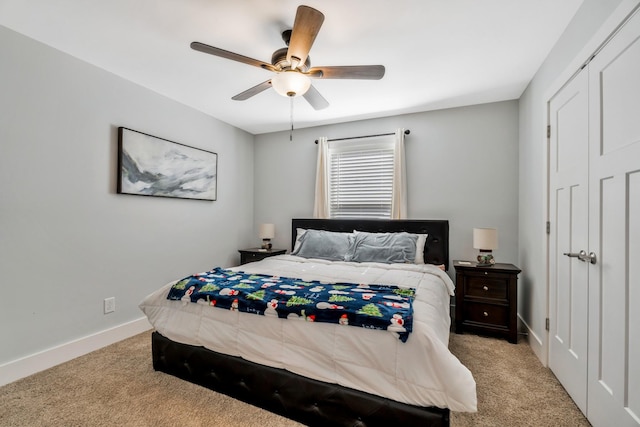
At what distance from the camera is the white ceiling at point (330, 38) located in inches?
72.1

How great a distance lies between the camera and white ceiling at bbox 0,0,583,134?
72.1 inches

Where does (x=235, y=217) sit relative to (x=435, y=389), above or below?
above

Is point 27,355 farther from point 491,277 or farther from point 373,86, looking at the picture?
point 491,277

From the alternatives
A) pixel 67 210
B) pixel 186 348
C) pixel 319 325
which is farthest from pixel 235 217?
pixel 319 325

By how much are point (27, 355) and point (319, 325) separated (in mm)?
2344

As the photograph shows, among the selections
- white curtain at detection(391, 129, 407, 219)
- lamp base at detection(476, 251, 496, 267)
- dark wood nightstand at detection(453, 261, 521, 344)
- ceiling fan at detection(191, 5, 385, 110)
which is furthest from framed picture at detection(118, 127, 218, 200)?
lamp base at detection(476, 251, 496, 267)

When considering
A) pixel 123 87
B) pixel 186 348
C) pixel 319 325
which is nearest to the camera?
pixel 319 325

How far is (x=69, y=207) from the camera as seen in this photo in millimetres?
2410

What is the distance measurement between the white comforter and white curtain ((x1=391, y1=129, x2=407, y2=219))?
1.51m

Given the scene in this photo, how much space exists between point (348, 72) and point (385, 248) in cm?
187

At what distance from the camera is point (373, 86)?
9.64ft

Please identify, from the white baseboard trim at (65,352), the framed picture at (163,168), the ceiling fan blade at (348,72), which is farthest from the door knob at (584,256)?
the white baseboard trim at (65,352)

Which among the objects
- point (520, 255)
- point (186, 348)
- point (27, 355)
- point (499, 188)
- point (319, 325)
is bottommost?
point (27, 355)

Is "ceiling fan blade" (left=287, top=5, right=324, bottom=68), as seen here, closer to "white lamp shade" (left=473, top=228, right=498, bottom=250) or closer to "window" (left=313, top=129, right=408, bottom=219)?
"window" (left=313, top=129, right=408, bottom=219)
